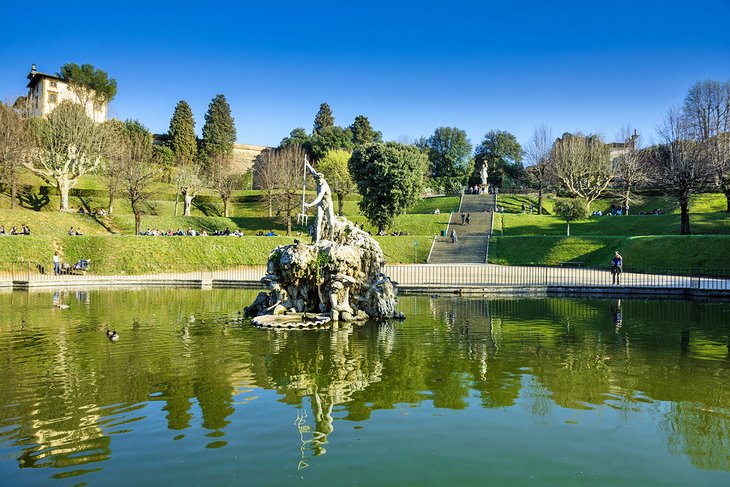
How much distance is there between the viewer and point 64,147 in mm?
56219

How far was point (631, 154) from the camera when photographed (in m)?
68.9

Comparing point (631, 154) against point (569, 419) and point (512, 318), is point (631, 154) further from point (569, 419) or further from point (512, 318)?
point (569, 419)

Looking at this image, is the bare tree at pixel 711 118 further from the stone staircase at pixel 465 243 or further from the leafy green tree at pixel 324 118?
the leafy green tree at pixel 324 118

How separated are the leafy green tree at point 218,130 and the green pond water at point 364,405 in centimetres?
7490

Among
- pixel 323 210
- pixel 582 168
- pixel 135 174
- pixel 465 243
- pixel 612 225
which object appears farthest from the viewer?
pixel 582 168

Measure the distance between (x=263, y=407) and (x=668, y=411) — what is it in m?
7.40

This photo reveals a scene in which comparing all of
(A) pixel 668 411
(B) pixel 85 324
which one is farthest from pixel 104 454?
(B) pixel 85 324

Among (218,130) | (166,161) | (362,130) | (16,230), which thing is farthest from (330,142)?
(16,230)

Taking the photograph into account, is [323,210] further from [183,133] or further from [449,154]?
[449,154]

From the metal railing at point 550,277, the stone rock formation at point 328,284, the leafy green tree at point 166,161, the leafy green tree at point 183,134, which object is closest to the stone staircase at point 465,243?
the metal railing at point 550,277

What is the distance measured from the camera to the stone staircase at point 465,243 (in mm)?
45906

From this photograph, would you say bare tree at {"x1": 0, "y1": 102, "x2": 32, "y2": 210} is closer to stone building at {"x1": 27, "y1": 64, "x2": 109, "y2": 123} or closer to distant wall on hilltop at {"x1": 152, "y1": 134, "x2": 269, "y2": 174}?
stone building at {"x1": 27, "y1": 64, "x2": 109, "y2": 123}

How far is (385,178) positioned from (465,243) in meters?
10.8

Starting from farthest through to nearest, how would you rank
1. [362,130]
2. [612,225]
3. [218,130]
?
[362,130] < [218,130] < [612,225]
